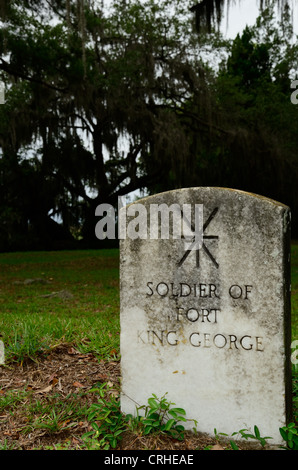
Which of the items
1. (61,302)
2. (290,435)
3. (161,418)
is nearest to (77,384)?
(161,418)

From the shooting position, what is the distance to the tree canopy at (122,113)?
42.0 feet

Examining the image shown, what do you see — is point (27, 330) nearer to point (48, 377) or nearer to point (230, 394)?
point (48, 377)

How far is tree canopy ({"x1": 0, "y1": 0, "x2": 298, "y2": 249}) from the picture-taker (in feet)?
42.0

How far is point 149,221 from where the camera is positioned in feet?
10.7

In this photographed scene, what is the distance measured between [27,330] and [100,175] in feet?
41.8

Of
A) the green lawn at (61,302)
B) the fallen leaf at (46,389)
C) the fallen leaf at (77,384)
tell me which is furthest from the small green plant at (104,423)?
the green lawn at (61,302)

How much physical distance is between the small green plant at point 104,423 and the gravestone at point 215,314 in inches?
4.1

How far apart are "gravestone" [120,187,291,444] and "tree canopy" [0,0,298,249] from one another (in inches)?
Result: 322

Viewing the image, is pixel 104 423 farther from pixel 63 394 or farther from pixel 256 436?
pixel 256 436

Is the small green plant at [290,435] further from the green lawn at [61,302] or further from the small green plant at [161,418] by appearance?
the green lawn at [61,302]

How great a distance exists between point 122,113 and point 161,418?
1135 centimetres

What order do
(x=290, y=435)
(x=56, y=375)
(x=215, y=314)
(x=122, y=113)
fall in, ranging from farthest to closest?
(x=122, y=113) → (x=56, y=375) → (x=215, y=314) → (x=290, y=435)

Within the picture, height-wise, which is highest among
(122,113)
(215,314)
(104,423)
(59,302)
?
(122,113)

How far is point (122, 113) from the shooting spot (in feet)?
44.3
